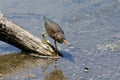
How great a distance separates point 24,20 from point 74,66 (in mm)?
3401

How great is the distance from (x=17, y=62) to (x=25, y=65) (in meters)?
0.20

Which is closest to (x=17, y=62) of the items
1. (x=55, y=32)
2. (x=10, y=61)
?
(x=10, y=61)

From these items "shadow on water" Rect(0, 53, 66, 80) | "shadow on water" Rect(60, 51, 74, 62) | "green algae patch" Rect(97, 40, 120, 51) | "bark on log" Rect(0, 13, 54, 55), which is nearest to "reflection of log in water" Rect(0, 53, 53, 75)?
"shadow on water" Rect(0, 53, 66, 80)

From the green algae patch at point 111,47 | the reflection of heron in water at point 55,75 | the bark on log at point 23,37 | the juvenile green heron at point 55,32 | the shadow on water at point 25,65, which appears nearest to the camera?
the reflection of heron in water at point 55,75

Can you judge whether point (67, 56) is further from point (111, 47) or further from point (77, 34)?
point (77, 34)

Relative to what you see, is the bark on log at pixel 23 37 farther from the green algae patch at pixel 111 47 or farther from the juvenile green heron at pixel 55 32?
the green algae patch at pixel 111 47

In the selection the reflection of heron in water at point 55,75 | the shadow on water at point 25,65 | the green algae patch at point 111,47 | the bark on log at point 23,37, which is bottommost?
the reflection of heron in water at point 55,75

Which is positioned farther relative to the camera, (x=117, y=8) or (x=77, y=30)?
(x=117, y=8)

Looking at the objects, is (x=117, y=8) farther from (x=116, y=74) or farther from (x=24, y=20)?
(x=116, y=74)

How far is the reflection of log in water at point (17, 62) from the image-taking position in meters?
6.80

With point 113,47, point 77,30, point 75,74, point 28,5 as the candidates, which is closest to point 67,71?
point 75,74


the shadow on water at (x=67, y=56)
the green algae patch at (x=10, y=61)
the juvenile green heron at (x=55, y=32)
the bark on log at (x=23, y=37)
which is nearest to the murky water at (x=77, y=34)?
the shadow on water at (x=67, y=56)

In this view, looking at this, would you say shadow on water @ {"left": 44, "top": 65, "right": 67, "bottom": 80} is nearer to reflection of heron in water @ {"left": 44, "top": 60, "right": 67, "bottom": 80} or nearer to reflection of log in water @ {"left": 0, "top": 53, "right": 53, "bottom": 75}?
reflection of heron in water @ {"left": 44, "top": 60, "right": 67, "bottom": 80}

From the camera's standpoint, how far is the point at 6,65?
697 centimetres
